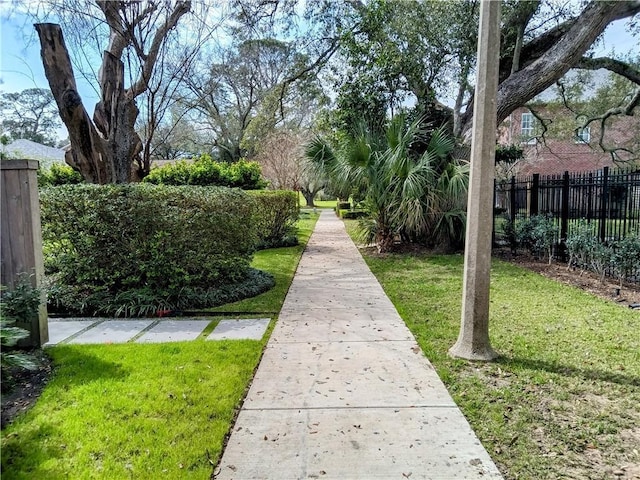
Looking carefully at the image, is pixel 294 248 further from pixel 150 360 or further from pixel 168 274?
pixel 150 360

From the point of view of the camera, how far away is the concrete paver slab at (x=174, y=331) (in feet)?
15.1

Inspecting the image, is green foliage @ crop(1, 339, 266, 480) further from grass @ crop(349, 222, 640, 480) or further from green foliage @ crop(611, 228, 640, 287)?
green foliage @ crop(611, 228, 640, 287)

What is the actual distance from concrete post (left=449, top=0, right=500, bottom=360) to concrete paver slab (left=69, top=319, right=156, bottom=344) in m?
3.52

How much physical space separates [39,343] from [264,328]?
224 cm

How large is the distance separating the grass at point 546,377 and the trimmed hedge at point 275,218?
5588mm

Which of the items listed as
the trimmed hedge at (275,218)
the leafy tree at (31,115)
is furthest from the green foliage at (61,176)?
the trimmed hedge at (275,218)

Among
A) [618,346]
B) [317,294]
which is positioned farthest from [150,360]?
[618,346]

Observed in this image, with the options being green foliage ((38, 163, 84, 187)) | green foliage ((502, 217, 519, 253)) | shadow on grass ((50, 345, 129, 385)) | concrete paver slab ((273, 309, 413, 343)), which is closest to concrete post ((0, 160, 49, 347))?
shadow on grass ((50, 345, 129, 385))

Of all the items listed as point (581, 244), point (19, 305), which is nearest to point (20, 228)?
point (19, 305)

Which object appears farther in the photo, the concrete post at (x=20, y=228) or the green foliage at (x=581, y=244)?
the green foliage at (x=581, y=244)

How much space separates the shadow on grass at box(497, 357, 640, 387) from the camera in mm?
3590

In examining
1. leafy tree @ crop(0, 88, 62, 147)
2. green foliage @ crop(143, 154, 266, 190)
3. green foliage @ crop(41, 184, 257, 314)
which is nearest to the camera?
green foliage @ crop(41, 184, 257, 314)

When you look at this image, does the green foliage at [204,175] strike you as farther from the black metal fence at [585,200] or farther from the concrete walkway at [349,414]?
the concrete walkway at [349,414]

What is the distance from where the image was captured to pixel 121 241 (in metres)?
5.66
